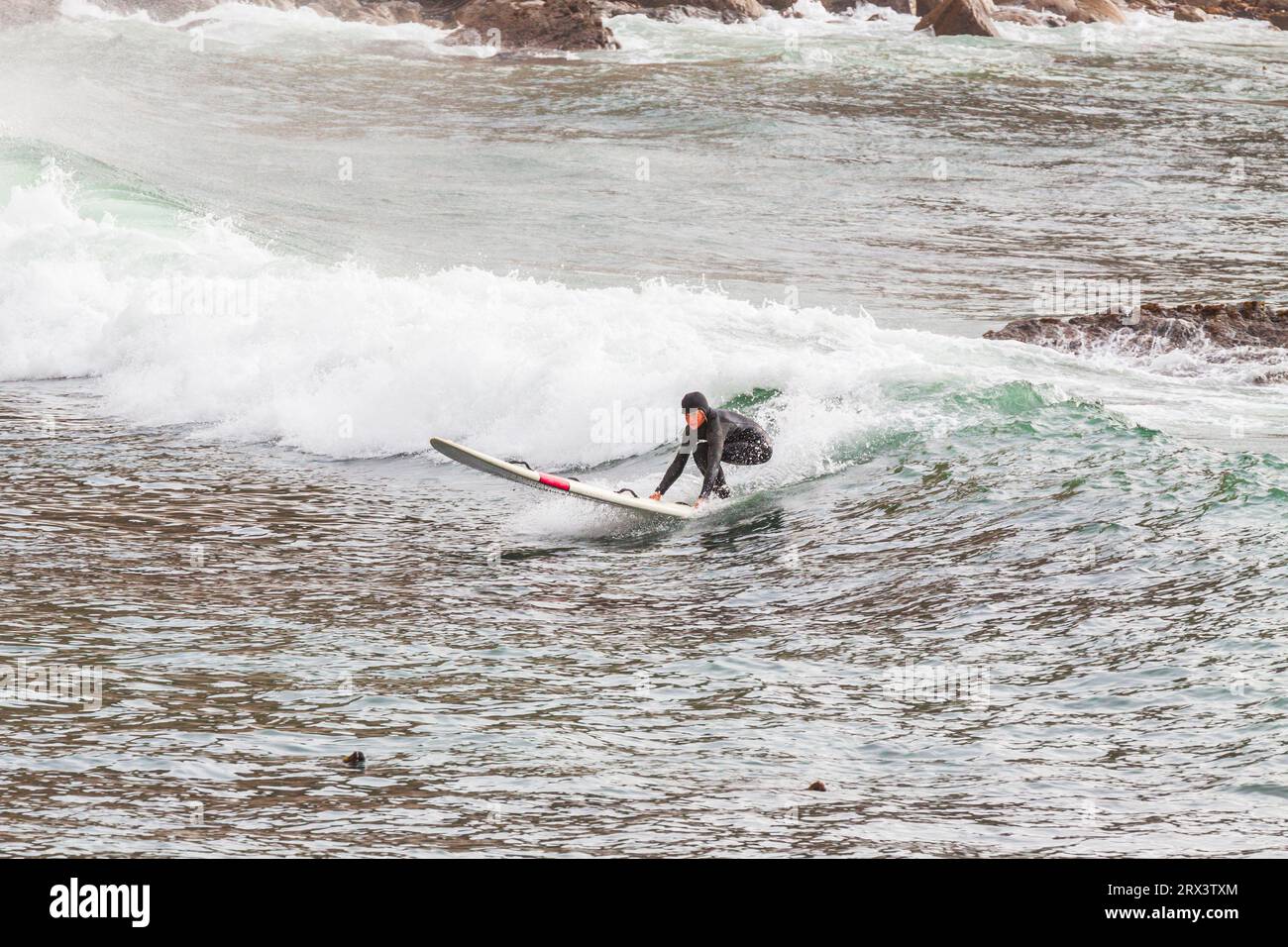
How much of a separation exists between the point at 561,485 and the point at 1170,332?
816cm

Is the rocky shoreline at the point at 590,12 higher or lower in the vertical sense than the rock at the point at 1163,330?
higher

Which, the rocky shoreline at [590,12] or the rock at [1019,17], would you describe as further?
the rock at [1019,17]

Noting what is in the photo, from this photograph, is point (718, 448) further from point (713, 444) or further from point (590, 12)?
point (590, 12)

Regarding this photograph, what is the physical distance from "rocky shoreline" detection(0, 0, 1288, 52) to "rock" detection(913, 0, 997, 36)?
3 centimetres

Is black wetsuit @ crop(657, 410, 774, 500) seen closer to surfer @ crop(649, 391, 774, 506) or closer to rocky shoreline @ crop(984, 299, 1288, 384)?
surfer @ crop(649, 391, 774, 506)

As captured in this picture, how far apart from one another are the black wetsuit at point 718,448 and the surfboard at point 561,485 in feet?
0.71

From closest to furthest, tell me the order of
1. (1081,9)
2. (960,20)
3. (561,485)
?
(561,485) → (960,20) → (1081,9)

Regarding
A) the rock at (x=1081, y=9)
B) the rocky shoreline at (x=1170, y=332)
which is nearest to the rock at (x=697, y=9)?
the rock at (x=1081, y=9)

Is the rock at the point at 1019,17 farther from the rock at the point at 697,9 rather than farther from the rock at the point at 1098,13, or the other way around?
the rock at the point at 697,9

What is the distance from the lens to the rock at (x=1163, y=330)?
15961 mm

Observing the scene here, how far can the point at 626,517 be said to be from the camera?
11406mm

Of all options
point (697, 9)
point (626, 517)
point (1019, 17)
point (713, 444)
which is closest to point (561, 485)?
point (626, 517)

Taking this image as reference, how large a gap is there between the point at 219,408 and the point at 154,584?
577 cm

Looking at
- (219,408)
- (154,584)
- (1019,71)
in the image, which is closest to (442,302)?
(219,408)
